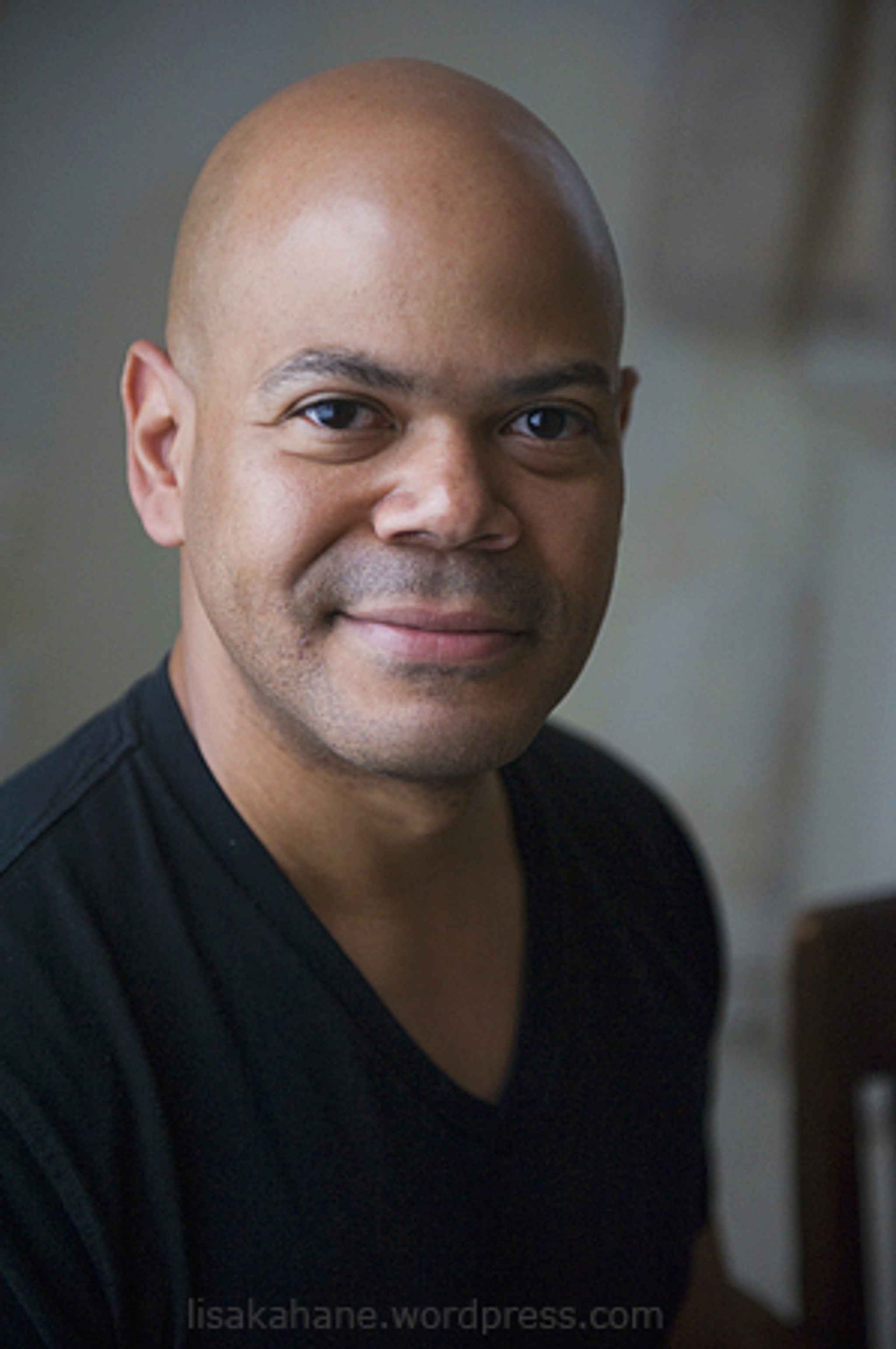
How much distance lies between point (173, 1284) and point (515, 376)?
557 millimetres

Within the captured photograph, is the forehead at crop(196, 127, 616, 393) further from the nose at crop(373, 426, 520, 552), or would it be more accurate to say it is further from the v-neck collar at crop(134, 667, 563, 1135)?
the v-neck collar at crop(134, 667, 563, 1135)

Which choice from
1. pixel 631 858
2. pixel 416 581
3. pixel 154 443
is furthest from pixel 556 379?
pixel 631 858

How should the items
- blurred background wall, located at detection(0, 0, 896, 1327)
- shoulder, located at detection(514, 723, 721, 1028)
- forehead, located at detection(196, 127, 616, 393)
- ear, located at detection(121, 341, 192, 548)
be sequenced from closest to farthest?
forehead, located at detection(196, 127, 616, 393) < ear, located at detection(121, 341, 192, 548) < shoulder, located at detection(514, 723, 721, 1028) < blurred background wall, located at detection(0, 0, 896, 1327)

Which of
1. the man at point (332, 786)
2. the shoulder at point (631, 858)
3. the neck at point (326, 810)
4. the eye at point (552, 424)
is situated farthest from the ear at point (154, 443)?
the shoulder at point (631, 858)

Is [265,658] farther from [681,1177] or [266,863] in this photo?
[681,1177]

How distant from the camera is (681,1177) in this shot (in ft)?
3.03

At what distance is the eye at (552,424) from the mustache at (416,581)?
0.25ft

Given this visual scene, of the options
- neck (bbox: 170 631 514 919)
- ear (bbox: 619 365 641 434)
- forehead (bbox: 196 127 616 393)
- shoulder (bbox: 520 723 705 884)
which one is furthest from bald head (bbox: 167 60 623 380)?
shoulder (bbox: 520 723 705 884)

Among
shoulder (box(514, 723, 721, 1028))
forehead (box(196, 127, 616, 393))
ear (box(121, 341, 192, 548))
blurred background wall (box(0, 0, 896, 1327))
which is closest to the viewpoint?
forehead (box(196, 127, 616, 393))

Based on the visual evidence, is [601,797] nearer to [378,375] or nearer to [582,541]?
[582,541]

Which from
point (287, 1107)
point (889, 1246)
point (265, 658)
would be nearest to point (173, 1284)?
point (287, 1107)

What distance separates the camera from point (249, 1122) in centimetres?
70

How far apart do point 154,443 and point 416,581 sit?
23cm

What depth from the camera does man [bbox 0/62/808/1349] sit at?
0.64 meters
